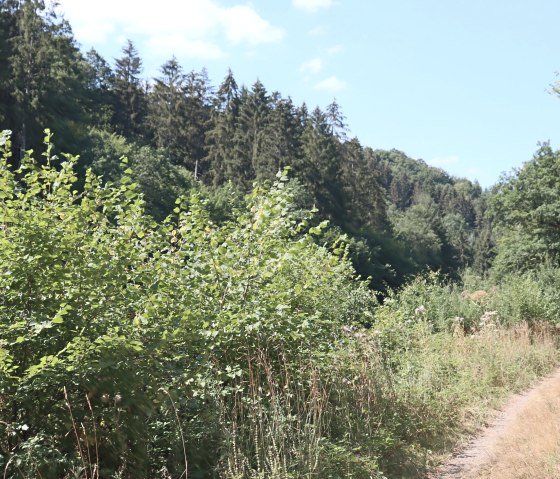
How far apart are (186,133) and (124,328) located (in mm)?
61678

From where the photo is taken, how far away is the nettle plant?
380 cm

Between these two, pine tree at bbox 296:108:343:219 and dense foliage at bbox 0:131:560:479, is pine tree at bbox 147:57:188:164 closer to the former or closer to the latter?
pine tree at bbox 296:108:343:219

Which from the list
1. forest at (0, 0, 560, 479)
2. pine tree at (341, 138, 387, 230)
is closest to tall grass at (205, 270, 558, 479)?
forest at (0, 0, 560, 479)

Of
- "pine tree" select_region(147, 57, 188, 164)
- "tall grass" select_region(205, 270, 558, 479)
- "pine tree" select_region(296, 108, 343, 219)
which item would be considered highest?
"pine tree" select_region(147, 57, 188, 164)

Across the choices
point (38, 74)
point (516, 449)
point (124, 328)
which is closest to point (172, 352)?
point (124, 328)

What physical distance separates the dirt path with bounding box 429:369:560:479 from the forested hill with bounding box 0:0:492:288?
89.6 ft

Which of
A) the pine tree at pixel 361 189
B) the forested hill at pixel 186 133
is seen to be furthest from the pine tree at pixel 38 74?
the pine tree at pixel 361 189

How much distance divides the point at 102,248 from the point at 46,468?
66.1 inches

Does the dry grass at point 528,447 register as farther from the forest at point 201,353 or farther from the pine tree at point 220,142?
the pine tree at point 220,142

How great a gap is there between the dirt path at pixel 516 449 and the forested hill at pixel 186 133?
27.3 m

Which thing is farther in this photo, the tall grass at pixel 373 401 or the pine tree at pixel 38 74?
the pine tree at pixel 38 74

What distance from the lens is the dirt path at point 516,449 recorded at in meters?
5.46

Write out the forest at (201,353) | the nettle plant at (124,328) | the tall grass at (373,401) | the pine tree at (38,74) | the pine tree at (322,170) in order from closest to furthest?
the nettle plant at (124,328)
the forest at (201,353)
the tall grass at (373,401)
the pine tree at (38,74)
the pine tree at (322,170)

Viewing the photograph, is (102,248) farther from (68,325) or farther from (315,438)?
(315,438)
